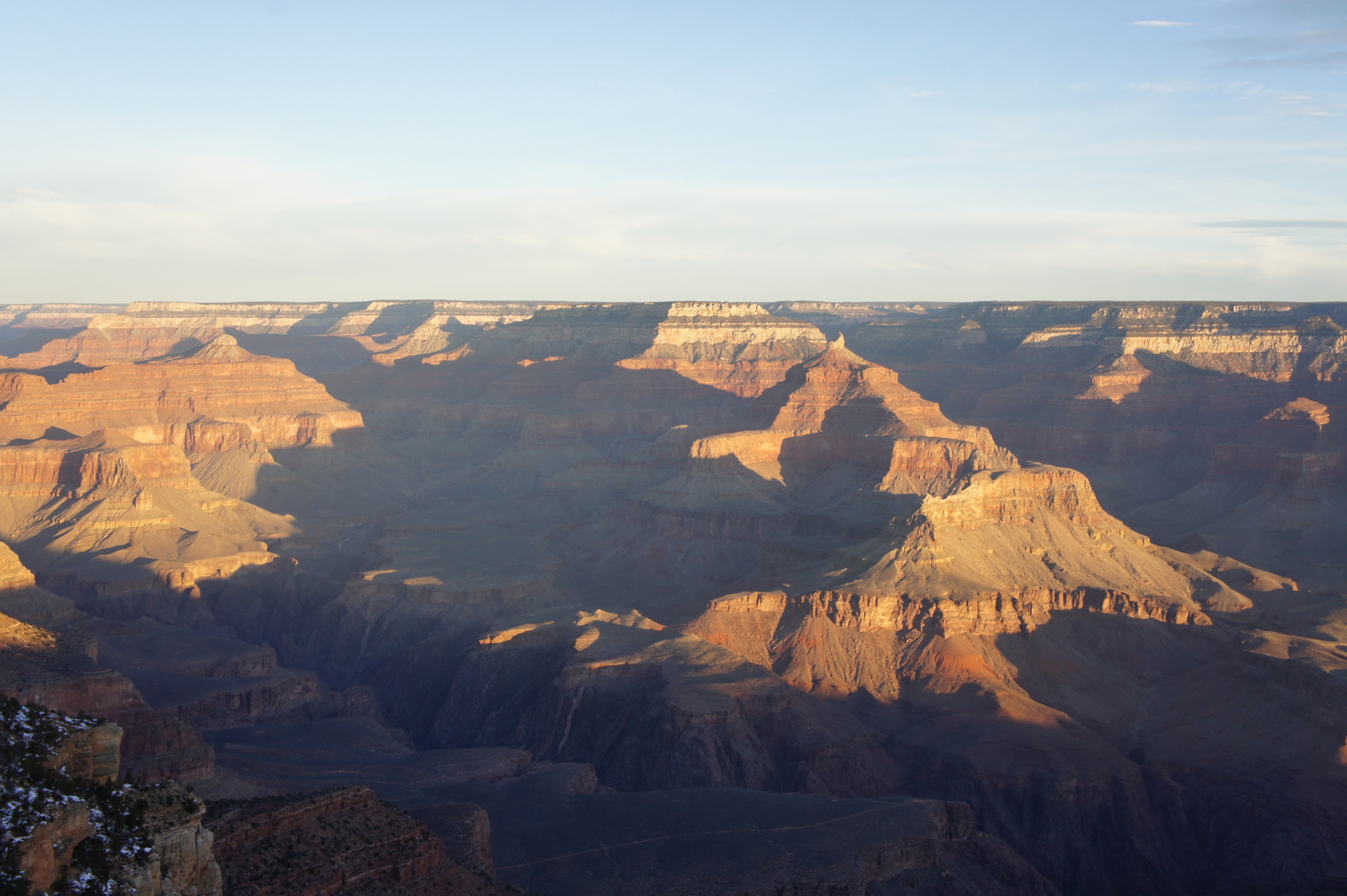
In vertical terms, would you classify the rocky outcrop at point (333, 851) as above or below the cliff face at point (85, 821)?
below

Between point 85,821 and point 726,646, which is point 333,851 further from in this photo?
point 726,646

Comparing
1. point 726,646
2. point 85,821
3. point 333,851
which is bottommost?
point 726,646

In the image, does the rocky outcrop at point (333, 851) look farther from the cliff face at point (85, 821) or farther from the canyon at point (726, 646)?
the cliff face at point (85, 821)

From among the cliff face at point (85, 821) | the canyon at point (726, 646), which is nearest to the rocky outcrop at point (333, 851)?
the canyon at point (726, 646)

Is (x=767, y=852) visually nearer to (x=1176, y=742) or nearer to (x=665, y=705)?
(x=665, y=705)

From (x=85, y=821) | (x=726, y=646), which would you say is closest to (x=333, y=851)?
(x=85, y=821)

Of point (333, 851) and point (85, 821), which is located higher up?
point (85, 821)

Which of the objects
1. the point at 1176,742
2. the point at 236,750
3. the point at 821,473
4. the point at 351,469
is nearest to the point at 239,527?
the point at 351,469

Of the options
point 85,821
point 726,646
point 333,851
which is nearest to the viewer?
point 85,821
